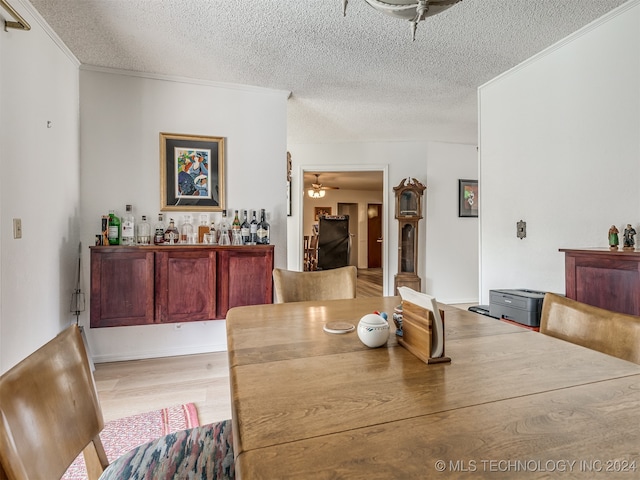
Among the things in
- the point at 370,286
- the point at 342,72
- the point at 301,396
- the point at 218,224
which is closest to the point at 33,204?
the point at 218,224

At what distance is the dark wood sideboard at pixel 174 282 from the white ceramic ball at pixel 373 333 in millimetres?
1986

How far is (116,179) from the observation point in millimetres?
2869

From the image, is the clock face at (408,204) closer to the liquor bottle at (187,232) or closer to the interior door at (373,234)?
the liquor bottle at (187,232)

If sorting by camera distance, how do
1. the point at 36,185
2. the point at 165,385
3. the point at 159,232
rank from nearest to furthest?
the point at 36,185, the point at 165,385, the point at 159,232

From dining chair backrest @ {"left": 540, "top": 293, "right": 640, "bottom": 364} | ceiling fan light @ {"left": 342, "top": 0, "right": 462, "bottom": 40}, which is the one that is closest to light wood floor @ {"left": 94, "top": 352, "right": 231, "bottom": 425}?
dining chair backrest @ {"left": 540, "top": 293, "right": 640, "bottom": 364}

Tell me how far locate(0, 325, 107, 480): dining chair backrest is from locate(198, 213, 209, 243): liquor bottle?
2.16 meters

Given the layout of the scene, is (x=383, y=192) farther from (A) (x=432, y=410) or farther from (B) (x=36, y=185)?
(A) (x=432, y=410)

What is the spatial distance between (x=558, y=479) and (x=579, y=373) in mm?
469

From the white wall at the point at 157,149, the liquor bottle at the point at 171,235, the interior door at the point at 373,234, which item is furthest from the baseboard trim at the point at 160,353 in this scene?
the interior door at the point at 373,234

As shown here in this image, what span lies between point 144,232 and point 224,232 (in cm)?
67

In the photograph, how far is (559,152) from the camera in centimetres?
247

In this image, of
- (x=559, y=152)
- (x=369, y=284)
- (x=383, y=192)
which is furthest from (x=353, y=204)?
(x=559, y=152)

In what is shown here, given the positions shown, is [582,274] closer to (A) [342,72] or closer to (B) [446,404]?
(B) [446,404]

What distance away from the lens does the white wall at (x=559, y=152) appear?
81.3 inches
